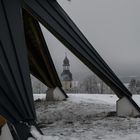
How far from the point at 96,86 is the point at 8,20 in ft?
292

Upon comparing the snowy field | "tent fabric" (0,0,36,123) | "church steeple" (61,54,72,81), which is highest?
"church steeple" (61,54,72,81)

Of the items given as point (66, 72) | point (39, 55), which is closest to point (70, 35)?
point (39, 55)

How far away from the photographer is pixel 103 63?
12.7m

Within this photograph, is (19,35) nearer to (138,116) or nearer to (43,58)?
(138,116)

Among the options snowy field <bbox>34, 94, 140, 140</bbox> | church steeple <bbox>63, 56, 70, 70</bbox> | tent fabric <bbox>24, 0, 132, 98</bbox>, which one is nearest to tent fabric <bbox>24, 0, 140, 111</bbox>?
tent fabric <bbox>24, 0, 132, 98</bbox>

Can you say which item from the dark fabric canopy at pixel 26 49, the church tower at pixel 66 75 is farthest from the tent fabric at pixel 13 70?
the church tower at pixel 66 75

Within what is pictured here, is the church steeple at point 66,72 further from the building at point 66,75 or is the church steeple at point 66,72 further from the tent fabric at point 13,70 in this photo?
the tent fabric at point 13,70

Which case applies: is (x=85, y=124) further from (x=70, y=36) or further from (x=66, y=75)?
(x=66, y=75)

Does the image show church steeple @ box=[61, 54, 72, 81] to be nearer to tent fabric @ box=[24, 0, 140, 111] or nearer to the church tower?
the church tower

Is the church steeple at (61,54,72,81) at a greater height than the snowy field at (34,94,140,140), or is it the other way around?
the church steeple at (61,54,72,81)

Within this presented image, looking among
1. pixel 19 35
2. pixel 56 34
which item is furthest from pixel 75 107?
pixel 19 35

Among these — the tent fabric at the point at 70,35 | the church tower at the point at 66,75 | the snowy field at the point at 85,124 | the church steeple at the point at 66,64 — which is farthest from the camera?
the church tower at the point at 66,75

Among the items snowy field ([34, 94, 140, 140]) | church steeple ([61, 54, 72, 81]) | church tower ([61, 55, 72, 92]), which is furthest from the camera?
church tower ([61, 55, 72, 92])

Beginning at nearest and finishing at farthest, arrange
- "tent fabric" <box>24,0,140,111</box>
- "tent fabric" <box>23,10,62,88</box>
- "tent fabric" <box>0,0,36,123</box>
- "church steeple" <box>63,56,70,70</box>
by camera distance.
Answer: "tent fabric" <box>0,0,36,123</box>, "tent fabric" <box>24,0,140,111</box>, "tent fabric" <box>23,10,62,88</box>, "church steeple" <box>63,56,70,70</box>
